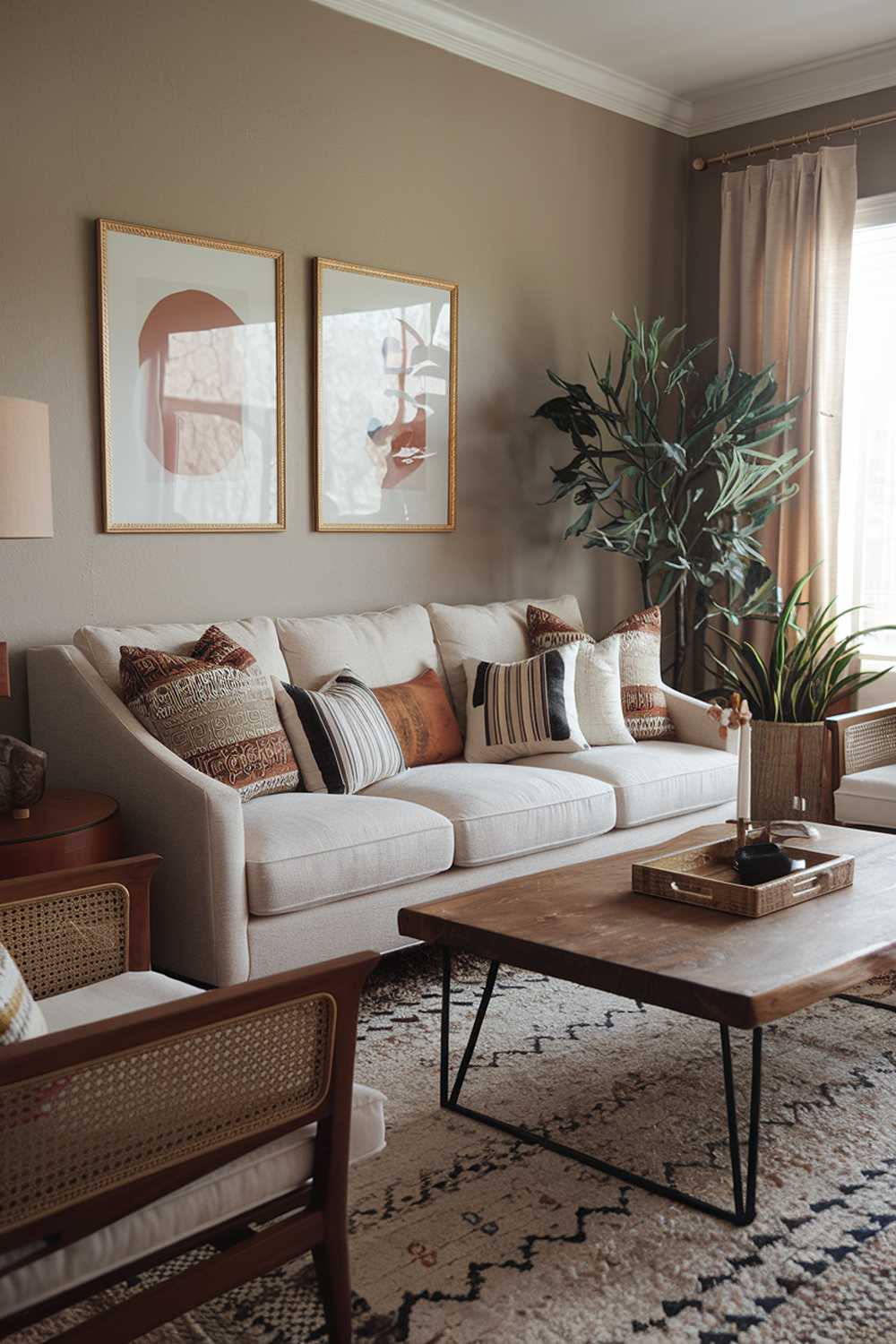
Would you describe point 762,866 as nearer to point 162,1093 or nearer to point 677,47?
point 162,1093

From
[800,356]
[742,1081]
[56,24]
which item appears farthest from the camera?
[800,356]

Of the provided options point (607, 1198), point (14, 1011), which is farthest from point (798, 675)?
point (14, 1011)

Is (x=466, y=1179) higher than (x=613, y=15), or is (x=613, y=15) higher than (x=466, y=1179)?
(x=613, y=15)

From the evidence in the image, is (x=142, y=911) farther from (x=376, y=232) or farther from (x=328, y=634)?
(x=376, y=232)

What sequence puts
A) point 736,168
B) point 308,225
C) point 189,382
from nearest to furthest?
point 189,382, point 308,225, point 736,168

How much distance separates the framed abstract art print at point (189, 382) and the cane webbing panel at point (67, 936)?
1.79 meters

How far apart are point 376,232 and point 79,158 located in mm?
1124

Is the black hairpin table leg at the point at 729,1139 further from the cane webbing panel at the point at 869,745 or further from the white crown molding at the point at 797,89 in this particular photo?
the white crown molding at the point at 797,89

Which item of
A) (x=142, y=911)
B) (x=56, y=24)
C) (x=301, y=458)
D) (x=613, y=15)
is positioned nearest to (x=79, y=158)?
(x=56, y=24)

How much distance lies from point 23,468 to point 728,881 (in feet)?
5.83

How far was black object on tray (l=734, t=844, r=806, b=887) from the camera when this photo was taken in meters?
2.63

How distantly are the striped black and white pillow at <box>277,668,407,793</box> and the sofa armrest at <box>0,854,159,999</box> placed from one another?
1277 millimetres

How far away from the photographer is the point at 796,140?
16.6 feet

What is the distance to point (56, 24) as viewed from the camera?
11.4 ft
